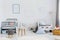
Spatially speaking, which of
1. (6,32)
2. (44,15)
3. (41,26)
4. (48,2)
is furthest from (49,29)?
(6,32)

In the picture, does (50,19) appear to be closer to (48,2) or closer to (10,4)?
(48,2)

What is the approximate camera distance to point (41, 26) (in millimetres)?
2369

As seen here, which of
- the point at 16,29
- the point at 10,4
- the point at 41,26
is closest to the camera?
the point at 16,29

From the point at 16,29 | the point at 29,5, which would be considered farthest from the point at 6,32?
the point at 29,5

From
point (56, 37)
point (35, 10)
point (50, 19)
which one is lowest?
point (56, 37)

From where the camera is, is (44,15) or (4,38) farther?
(44,15)

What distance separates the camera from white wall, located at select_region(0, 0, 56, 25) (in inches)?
102

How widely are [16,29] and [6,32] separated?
0.17 meters

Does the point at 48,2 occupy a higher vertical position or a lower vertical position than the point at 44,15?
higher

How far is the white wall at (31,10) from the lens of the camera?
2580mm

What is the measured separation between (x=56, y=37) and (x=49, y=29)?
0.47 metres

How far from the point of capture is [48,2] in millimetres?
2598

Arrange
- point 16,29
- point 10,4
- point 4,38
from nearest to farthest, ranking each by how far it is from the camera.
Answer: point 4,38
point 16,29
point 10,4

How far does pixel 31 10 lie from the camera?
2.60 m
